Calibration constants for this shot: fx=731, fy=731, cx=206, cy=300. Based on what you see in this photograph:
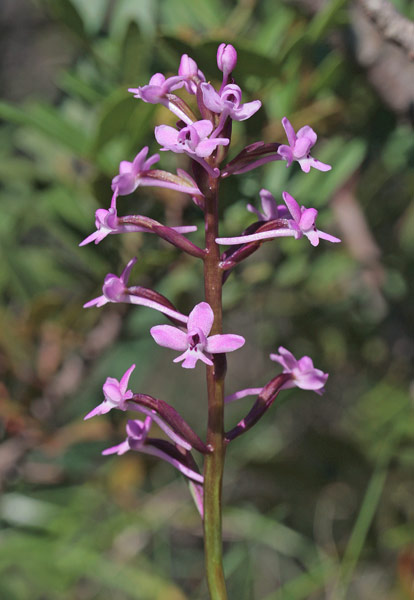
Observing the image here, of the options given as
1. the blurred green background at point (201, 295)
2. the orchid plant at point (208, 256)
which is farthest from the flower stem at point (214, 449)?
the blurred green background at point (201, 295)

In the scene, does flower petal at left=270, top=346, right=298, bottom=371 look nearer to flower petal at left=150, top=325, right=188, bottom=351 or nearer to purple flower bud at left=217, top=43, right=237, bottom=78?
flower petal at left=150, top=325, right=188, bottom=351

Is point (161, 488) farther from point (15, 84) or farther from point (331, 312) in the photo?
point (15, 84)

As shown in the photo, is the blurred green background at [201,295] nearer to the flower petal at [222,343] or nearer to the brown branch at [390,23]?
the brown branch at [390,23]

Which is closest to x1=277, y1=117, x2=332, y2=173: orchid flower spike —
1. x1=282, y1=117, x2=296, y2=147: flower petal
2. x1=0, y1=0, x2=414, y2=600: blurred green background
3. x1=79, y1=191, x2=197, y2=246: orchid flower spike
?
x1=282, y1=117, x2=296, y2=147: flower petal

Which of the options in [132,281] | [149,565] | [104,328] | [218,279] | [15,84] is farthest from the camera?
[15,84]

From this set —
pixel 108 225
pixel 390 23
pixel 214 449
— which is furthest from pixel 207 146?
pixel 390 23

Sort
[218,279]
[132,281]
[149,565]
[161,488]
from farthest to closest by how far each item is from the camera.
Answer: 1. [161,488]
2. [149,565]
3. [132,281]
4. [218,279]

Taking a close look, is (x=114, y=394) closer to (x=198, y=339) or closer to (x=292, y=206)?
(x=198, y=339)

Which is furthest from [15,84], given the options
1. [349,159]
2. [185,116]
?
[185,116]
